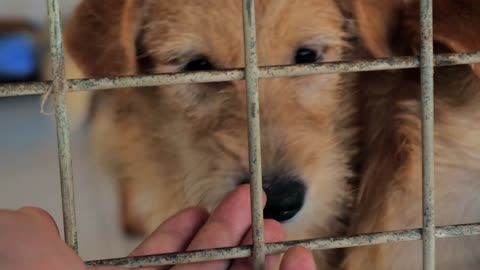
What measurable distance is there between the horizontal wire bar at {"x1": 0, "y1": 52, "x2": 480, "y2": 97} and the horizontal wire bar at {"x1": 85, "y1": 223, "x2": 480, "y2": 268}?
0.09 m

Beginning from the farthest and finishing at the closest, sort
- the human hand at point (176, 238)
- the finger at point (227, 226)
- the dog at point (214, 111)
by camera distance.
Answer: the dog at point (214, 111), the finger at point (227, 226), the human hand at point (176, 238)

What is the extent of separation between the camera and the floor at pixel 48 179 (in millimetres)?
588

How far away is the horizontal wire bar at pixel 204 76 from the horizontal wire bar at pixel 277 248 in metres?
0.09

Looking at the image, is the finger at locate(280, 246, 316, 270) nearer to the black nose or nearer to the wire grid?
the wire grid

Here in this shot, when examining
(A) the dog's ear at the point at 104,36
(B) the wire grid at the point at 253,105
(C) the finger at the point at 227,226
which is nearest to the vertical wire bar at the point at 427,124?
(B) the wire grid at the point at 253,105

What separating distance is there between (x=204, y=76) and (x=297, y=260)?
0.11 metres

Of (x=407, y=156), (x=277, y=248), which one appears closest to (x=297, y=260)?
(x=277, y=248)

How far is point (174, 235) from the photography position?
459 millimetres

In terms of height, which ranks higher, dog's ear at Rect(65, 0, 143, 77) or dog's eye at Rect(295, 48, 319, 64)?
dog's ear at Rect(65, 0, 143, 77)

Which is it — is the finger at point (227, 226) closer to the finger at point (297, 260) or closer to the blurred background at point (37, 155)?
the finger at point (297, 260)

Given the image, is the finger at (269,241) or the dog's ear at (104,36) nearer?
the finger at (269,241)

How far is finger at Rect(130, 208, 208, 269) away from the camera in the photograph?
449 millimetres

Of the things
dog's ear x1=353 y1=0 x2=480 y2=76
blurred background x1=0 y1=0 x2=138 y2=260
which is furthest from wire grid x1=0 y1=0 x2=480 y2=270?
blurred background x1=0 y1=0 x2=138 y2=260

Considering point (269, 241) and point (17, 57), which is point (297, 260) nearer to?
point (269, 241)
